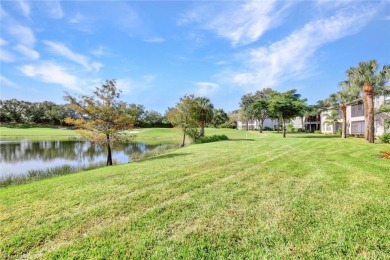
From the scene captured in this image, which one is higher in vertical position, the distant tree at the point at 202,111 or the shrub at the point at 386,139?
the distant tree at the point at 202,111

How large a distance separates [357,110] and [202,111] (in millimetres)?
21858

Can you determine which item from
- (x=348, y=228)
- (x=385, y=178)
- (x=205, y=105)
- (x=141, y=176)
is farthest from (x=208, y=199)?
(x=205, y=105)

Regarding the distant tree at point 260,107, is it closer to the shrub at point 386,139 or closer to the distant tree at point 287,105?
the distant tree at point 287,105

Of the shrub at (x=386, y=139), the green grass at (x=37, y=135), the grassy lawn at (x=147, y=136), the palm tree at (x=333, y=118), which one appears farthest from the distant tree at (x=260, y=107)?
the green grass at (x=37, y=135)

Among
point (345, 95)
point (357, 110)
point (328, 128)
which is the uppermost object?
point (345, 95)

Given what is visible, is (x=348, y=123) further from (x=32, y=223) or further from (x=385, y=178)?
(x=32, y=223)

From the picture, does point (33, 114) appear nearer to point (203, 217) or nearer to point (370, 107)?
point (370, 107)

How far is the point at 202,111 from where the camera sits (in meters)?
33.3

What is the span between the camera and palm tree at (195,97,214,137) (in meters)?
32.8

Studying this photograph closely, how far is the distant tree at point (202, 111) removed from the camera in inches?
1266

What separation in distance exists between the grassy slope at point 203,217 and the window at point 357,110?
29.8 metres

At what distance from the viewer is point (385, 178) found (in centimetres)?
819

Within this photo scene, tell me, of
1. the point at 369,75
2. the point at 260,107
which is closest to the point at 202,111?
the point at 260,107

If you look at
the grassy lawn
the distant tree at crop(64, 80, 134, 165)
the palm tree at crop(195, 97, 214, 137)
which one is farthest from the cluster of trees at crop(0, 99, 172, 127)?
the distant tree at crop(64, 80, 134, 165)
